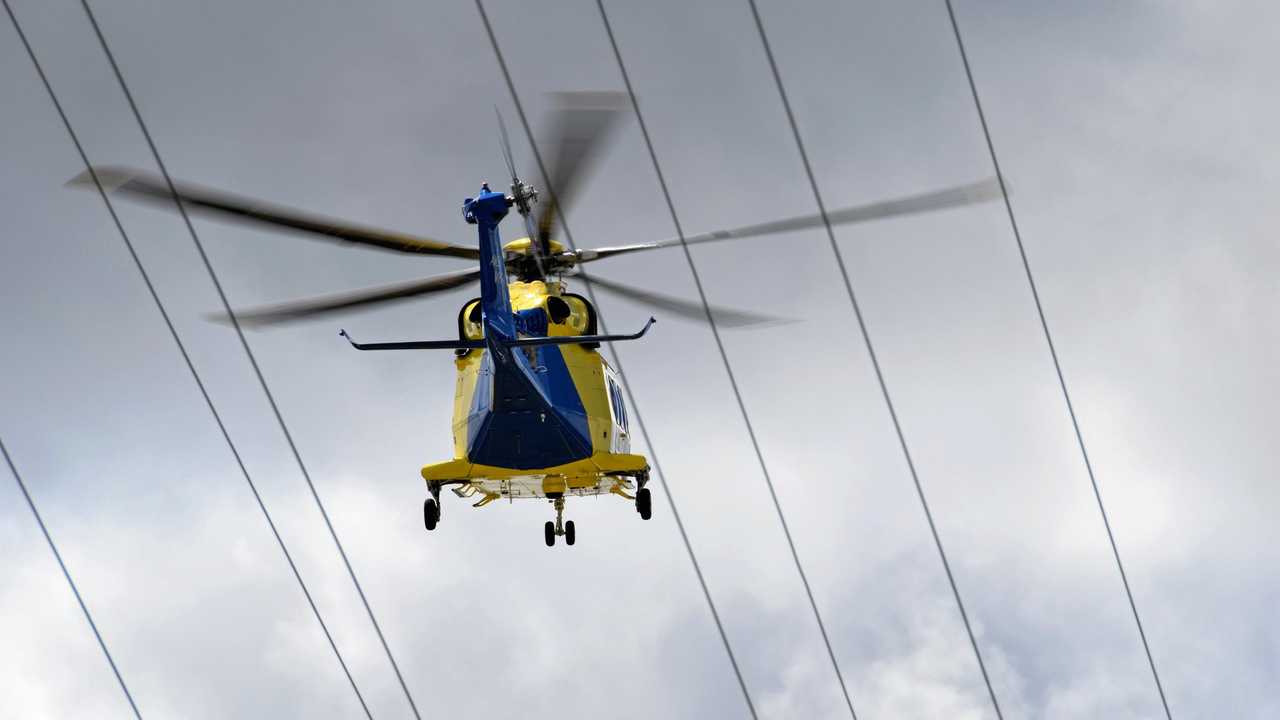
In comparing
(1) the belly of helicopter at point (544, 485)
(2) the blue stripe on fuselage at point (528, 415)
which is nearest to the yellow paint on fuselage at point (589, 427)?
(1) the belly of helicopter at point (544, 485)

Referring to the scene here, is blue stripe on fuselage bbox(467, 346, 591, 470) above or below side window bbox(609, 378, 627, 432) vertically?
below

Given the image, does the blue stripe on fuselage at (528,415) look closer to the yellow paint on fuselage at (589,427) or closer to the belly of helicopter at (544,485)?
the yellow paint on fuselage at (589,427)

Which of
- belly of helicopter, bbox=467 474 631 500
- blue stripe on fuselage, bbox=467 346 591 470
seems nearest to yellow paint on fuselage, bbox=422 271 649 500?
belly of helicopter, bbox=467 474 631 500

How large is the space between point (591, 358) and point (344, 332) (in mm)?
9272

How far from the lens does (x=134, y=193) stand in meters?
22.7

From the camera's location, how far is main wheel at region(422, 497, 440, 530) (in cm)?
3406

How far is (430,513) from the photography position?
34.2m

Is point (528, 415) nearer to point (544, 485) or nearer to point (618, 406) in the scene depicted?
point (544, 485)

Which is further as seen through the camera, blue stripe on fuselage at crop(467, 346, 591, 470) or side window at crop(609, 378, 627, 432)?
side window at crop(609, 378, 627, 432)

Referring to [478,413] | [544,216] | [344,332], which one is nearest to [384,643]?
[344,332]

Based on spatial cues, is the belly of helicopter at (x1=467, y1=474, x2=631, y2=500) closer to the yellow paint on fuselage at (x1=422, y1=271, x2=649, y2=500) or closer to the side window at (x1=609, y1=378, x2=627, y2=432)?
the yellow paint on fuselage at (x1=422, y1=271, x2=649, y2=500)

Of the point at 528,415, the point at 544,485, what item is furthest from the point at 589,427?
the point at 544,485

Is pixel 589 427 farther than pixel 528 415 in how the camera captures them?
Yes

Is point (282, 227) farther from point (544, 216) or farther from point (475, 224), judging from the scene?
point (544, 216)
